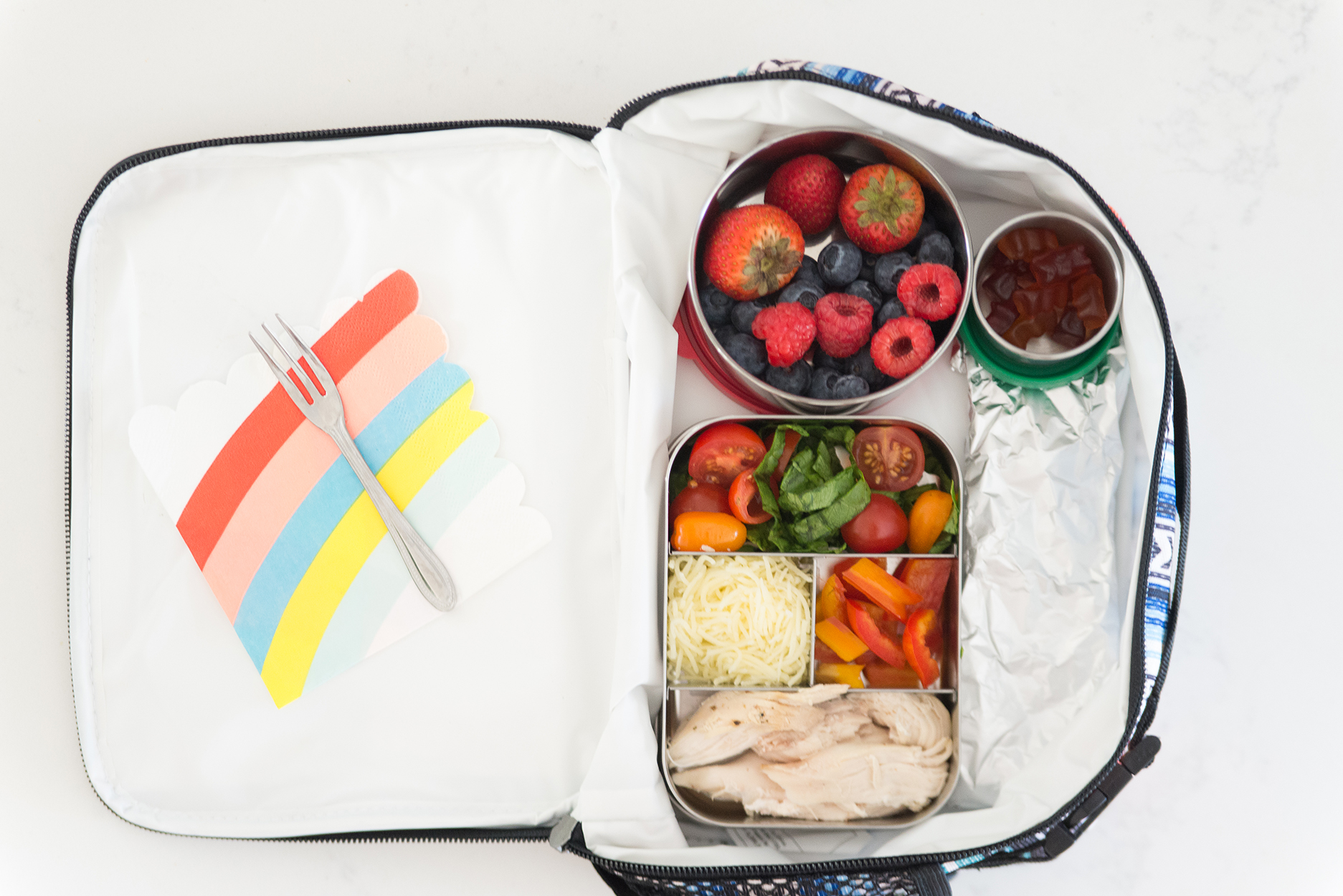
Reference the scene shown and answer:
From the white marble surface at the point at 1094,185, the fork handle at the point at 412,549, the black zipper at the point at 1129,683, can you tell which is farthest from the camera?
the white marble surface at the point at 1094,185

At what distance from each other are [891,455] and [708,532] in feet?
0.98

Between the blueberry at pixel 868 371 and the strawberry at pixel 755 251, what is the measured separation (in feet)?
0.52

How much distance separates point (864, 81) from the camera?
47.1 inches

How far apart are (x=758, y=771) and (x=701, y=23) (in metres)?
1.22

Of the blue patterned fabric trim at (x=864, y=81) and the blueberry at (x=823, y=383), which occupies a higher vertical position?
the blue patterned fabric trim at (x=864, y=81)

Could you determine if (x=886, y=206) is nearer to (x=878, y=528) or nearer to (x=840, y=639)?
(x=878, y=528)

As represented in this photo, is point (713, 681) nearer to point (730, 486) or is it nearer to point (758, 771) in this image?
point (758, 771)

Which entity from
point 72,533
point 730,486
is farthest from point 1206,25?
point 72,533

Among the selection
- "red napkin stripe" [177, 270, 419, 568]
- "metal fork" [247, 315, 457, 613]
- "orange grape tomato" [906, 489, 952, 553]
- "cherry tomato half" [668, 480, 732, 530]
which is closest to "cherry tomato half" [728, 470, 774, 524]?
"cherry tomato half" [668, 480, 732, 530]

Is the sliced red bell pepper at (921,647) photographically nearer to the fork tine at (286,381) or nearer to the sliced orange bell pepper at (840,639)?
the sliced orange bell pepper at (840,639)

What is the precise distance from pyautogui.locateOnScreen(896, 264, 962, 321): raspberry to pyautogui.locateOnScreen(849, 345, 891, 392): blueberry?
0.29ft

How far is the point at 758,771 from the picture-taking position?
1.17 meters

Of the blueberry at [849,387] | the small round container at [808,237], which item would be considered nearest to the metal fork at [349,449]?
the small round container at [808,237]

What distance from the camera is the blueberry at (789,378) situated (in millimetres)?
1188
